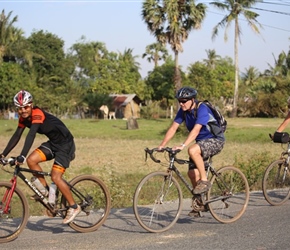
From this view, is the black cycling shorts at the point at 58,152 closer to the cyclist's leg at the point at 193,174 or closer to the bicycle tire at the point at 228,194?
the cyclist's leg at the point at 193,174

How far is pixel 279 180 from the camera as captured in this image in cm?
941

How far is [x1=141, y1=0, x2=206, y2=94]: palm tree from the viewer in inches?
1724

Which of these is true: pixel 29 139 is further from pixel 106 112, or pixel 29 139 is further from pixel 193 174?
pixel 106 112

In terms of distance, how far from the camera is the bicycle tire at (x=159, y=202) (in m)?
7.09

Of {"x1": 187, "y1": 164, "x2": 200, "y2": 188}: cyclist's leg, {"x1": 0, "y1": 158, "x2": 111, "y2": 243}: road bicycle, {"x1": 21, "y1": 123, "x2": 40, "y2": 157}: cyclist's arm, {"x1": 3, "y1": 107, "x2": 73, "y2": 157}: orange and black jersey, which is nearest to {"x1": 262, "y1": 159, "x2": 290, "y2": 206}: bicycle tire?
{"x1": 187, "y1": 164, "x2": 200, "y2": 188}: cyclist's leg

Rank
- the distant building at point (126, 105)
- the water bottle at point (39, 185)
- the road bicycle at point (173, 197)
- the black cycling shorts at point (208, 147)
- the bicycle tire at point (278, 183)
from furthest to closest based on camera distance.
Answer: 1. the distant building at point (126, 105)
2. the bicycle tire at point (278, 183)
3. the black cycling shorts at point (208, 147)
4. the road bicycle at point (173, 197)
5. the water bottle at point (39, 185)

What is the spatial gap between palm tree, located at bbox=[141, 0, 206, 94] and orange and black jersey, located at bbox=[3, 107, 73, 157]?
37519mm

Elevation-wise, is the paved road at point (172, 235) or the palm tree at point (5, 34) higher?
the palm tree at point (5, 34)

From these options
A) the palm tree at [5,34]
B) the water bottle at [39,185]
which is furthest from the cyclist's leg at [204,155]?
the palm tree at [5,34]

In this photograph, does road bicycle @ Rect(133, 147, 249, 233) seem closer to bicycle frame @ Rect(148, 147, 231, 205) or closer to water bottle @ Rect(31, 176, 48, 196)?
bicycle frame @ Rect(148, 147, 231, 205)

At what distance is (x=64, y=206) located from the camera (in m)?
7.04

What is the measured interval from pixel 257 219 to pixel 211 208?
29.4 inches

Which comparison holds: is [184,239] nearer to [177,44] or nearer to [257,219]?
[257,219]

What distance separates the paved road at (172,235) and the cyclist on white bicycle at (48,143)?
43 centimetres
